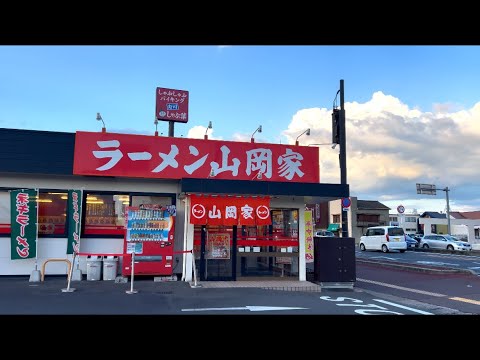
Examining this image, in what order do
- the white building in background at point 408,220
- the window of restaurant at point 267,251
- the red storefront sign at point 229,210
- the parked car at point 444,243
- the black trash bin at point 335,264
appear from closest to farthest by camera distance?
the red storefront sign at point 229,210
the black trash bin at point 335,264
the window of restaurant at point 267,251
the parked car at point 444,243
the white building in background at point 408,220

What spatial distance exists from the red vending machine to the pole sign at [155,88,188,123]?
8315 millimetres

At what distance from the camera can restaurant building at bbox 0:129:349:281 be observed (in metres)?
9.36

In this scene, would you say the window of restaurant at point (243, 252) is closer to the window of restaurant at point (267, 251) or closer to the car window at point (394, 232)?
the window of restaurant at point (267, 251)

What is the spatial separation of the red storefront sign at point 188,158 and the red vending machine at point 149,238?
93 centimetres

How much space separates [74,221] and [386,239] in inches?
843

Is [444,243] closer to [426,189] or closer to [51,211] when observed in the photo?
[426,189]

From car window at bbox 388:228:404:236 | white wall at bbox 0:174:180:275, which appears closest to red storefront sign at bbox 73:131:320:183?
white wall at bbox 0:174:180:275

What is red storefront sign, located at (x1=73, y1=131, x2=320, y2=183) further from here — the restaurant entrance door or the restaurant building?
the restaurant entrance door

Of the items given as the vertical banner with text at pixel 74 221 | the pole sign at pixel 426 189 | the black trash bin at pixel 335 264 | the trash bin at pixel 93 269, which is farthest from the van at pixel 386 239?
the vertical banner with text at pixel 74 221

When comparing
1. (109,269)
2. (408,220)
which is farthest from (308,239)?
(408,220)

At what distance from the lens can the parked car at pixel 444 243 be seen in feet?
88.9
